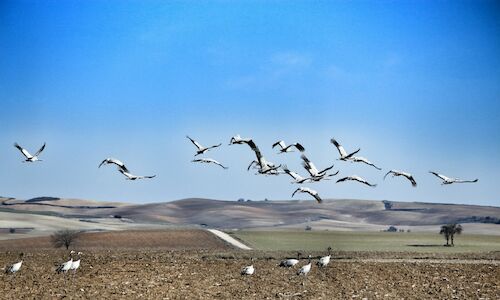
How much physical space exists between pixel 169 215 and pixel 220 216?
40.5 ft

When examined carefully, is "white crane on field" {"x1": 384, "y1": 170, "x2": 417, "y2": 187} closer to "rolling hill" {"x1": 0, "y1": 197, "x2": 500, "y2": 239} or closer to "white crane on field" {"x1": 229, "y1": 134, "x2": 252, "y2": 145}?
"white crane on field" {"x1": 229, "y1": 134, "x2": 252, "y2": 145}

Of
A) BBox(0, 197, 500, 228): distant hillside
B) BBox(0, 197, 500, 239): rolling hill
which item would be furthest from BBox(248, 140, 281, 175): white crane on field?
BBox(0, 197, 500, 228): distant hillside

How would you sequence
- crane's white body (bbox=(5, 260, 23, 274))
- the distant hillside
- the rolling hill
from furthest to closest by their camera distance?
the distant hillside → the rolling hill → crane's white body (bbox=(5, 260, 23, 274))

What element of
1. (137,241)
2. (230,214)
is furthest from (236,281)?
(230,214)

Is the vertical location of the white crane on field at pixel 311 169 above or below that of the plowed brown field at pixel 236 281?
above

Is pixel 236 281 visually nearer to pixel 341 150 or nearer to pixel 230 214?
pixel 341 150

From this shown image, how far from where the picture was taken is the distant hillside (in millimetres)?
164375

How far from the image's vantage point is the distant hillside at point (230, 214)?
16438 cm

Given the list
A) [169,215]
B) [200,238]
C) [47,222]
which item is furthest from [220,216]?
[200,238]

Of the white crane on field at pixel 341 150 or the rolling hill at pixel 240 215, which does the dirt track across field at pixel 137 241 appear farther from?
the rolling hill at pixel 240 215

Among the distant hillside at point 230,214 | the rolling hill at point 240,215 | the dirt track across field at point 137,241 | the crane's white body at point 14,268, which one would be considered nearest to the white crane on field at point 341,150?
the crane's white body at point 14,268

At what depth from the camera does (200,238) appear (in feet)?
287

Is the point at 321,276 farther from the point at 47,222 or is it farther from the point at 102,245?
the point at 47,222

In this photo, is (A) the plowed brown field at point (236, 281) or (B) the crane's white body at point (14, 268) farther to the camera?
(B) the crane's white body at point (14, 268)
